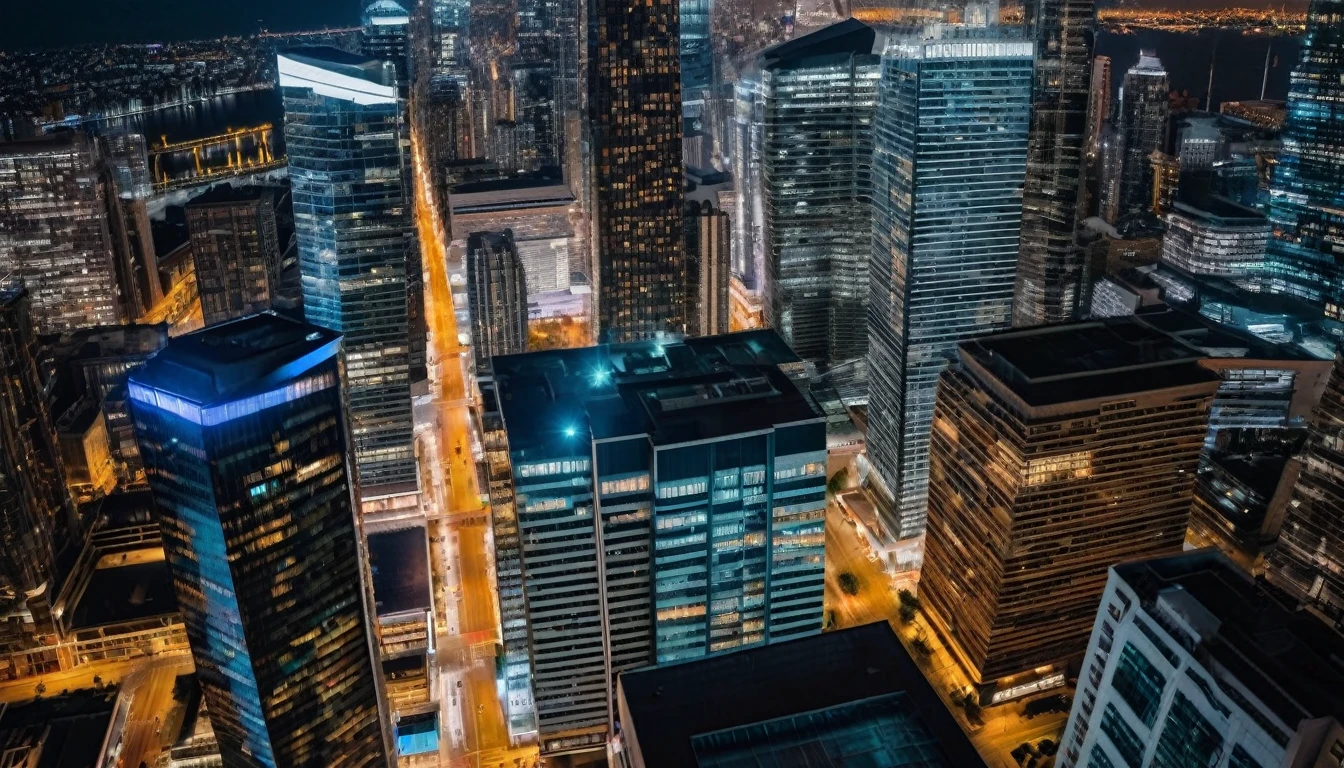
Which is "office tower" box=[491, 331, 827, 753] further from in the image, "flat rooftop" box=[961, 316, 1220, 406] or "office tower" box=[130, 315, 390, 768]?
"flat rooftop" box=[961, 316, 1220, 406]

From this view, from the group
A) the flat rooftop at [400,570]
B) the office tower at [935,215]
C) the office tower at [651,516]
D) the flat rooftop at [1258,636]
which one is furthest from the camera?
the office tower at [935,215]

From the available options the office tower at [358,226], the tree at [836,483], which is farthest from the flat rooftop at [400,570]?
the tree at [836,483]

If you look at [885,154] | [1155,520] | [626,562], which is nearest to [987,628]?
[1155,520]

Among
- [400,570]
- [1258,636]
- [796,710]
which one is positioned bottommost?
[400,570]

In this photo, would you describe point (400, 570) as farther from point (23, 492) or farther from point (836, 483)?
point (836, 483)

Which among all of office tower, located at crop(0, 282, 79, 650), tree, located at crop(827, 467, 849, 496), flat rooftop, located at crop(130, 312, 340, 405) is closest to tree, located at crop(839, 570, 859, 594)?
tree, located at crop(827, 467, 849, 496)

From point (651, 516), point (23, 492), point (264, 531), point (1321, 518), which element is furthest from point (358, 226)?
point (1321, 518)

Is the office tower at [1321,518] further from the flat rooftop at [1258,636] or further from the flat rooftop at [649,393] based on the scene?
the flat rooftop at [649,393]
